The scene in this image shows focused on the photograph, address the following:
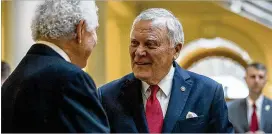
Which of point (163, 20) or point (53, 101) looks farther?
point (163, 20)

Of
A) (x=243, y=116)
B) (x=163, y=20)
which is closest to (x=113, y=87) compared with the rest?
(x=163, y=20)

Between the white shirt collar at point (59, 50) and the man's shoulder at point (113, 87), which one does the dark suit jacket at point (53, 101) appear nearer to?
the white shirt collar at point (59, 50)

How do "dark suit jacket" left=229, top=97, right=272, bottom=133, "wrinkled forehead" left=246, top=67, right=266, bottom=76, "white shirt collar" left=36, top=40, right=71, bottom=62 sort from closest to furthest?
"white shirt collar" left=36, top=40, right=71, bottom=62 < "dark suit jacket" left=229, top=97, right=272, bottom=133 < "wrinkled forehead" left=246, top=67, right=266, bottom=76

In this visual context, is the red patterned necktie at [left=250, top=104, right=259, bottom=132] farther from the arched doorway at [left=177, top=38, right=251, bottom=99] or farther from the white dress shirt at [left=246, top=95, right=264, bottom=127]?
the arched doorway at [left=177, top=38, right=251, bottom=99]

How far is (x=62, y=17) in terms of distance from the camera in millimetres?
2238

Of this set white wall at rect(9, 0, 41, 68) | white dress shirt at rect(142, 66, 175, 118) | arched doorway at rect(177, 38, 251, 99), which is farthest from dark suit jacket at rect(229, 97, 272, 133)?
arched doorway at rect(177, 38, 251, 99)

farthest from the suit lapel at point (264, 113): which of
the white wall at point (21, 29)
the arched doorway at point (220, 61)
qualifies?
the arched doorway at point (220, 61)

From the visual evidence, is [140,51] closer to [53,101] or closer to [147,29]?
[147,29]

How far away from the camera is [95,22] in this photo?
2314 mm

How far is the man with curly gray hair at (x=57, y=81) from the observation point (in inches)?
85.1

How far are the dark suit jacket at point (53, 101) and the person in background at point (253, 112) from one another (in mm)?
2360

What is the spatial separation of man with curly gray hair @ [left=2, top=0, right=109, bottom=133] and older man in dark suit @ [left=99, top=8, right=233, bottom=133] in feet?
1.30

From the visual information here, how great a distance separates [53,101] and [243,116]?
272 centimetres

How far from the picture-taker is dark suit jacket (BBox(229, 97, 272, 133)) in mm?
4500
